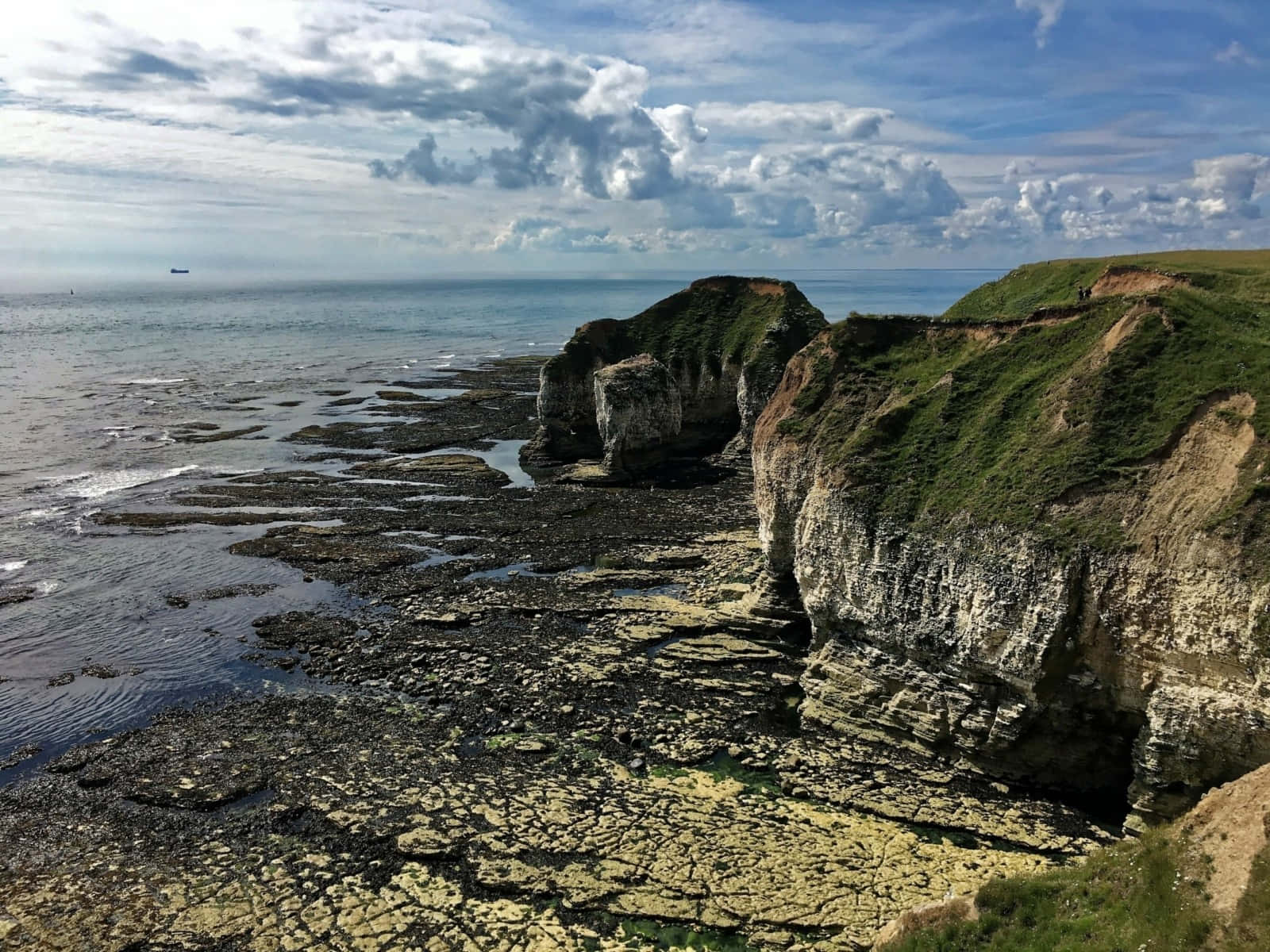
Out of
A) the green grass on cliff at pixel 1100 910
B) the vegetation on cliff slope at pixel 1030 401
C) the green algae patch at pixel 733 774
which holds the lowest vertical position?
the green algae patch at pixel 733 774

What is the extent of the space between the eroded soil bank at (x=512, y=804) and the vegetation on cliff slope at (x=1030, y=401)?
910cm

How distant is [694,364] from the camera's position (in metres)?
77.1

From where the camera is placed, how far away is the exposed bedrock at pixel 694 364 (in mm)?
70938

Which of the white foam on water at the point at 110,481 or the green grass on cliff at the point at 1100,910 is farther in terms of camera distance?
the white foam on water at the point at 110,481

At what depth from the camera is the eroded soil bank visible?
2147 cm

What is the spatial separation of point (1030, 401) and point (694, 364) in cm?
4662

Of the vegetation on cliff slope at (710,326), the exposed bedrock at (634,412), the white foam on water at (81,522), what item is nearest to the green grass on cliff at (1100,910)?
the exposed bedrock at (634,412)

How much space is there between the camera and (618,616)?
39.7m

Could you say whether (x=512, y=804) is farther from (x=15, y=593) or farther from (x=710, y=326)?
(x=710, y=326)

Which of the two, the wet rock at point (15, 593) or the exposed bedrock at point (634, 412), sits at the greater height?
the exposed bedrock at point (634, 412)

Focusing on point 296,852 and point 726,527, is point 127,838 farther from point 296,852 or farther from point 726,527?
point 726,527

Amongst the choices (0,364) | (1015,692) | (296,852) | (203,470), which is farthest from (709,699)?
(0,364)

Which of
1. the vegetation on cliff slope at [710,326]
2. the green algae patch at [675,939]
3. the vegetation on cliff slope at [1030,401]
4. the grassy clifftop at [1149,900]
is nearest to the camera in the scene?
the grassy clifftop at [1149,900]

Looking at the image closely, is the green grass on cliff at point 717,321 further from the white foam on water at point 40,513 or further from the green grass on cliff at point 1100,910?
the green grass on cliff at point 1100,910
